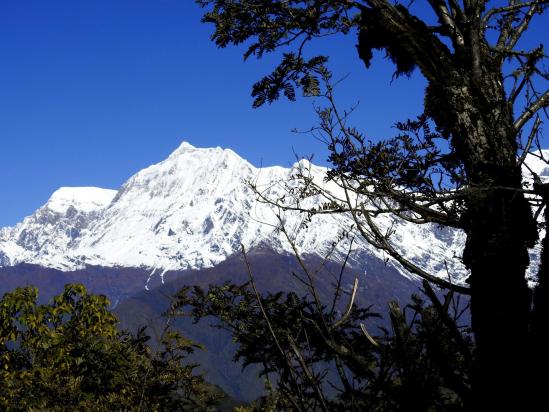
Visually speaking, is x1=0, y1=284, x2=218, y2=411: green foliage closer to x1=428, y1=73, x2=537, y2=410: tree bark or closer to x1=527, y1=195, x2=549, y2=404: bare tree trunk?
x1=428, y1=73, x2=537, y2=410: tree bark

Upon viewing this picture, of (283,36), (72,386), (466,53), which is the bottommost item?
(72,386)

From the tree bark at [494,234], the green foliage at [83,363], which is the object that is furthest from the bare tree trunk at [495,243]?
the green foliage at [83,363]

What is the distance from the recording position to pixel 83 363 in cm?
1089

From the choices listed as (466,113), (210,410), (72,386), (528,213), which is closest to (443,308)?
(528,213)

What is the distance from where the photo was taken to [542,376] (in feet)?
9.16

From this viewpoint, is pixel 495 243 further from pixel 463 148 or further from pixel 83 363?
pixel 83 363

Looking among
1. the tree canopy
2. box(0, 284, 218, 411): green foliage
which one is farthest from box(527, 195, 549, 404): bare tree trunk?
box(0, 284, 218, 411): green foliage

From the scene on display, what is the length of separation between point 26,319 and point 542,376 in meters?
11.9

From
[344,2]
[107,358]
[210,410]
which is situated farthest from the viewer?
[107,358]

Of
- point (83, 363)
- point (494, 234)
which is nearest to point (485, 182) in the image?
point (494, 234)

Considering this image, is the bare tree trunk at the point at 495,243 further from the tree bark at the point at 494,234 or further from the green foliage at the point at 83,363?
the green foliage at the point at 83,363

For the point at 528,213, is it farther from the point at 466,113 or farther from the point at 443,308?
the point at 443,308

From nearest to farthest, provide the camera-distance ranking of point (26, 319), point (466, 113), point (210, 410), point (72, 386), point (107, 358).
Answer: point (466, 113), point (210, 410), point (72, 386), point (107, 358), point (26, 319)

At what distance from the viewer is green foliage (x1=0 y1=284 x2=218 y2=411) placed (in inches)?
344
